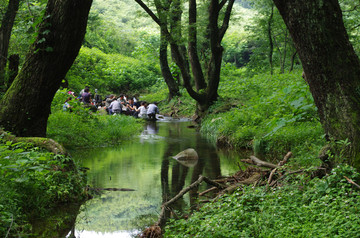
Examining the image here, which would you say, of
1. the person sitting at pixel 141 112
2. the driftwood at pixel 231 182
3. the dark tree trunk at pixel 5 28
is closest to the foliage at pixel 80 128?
the dark tree trunk at pixel 5 28

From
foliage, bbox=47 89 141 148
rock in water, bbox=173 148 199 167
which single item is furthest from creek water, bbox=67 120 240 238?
foliage, bbox=47 89 141 148

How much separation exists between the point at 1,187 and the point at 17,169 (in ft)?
0.97

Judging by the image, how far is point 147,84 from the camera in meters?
37.7

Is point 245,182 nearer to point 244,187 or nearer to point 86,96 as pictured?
point 244,187

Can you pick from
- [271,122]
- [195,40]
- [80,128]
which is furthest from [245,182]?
[195,40]

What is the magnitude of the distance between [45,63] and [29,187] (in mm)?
2910

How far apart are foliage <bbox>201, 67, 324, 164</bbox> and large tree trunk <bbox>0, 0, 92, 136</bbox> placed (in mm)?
4040

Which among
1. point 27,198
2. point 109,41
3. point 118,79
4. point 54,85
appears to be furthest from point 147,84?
point 27,198

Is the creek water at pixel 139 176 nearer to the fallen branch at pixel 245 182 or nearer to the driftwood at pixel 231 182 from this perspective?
the driftwood at pixel 231 182

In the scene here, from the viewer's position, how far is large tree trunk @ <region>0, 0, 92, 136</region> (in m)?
7.02

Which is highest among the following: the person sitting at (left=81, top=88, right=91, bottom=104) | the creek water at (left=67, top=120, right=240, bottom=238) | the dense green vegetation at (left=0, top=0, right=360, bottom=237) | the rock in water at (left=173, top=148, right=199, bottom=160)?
the person sitting at (left=81, top=88, right=91, bottom=104)

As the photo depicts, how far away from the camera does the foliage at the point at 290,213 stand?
11.9 feet

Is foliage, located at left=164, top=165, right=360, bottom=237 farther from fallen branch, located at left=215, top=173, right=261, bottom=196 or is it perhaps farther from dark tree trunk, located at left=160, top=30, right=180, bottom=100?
dark tree trunk, located at left=160, top=30, right=180, bottom=100

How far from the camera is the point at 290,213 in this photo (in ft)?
13.5
